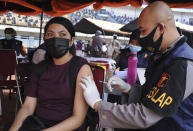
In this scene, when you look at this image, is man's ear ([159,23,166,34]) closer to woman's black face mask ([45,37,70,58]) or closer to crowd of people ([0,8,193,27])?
woman's black face mask ([45,37,70,58])

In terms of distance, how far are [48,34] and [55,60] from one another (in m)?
0.21

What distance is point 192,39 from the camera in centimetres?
213

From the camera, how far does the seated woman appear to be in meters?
1.29

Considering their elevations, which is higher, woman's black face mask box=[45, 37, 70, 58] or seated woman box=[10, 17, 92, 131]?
woman's black face mask box=[45, 37, 70, 58]

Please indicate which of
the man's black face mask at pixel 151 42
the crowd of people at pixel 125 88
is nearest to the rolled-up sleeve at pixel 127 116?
the crowd of people at pixel 125 88

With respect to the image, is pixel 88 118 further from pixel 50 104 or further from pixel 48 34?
pixel 48 34

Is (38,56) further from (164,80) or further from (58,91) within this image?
(164,80)

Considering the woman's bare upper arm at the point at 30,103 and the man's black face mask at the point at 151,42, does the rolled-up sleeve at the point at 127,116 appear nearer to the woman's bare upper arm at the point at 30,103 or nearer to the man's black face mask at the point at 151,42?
the man's black face mask at the point at 151,42

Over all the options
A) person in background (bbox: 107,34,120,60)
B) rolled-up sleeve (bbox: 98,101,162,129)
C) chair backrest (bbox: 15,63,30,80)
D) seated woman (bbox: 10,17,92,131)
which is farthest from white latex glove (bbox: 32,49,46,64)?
person in background (bbox: 107,34,120,60)

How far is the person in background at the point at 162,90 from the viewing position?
840mm

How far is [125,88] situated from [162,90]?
0.42 metres

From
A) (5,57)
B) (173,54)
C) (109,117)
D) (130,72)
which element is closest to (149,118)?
(109,117)

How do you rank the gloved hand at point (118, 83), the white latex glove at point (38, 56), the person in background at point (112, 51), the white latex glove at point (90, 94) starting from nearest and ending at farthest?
the white latex glove at point (90, 94) < the gloved hand at point (118, 83) < the white latex glove at point (38, 56) < the person in background at point (112, 51)

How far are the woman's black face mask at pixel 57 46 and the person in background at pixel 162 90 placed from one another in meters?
0.49
